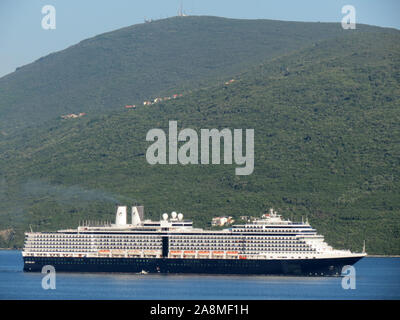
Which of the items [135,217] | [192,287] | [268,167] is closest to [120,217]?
[135,217]

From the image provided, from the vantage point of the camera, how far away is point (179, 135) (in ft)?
589

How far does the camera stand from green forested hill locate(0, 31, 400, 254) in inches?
5472

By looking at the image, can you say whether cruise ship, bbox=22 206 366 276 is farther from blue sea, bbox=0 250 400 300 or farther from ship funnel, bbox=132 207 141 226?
blue sea, bbox=0 250 400 300

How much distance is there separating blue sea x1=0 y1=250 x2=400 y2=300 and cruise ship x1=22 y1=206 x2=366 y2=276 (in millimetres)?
1922

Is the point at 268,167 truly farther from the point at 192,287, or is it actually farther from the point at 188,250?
the point at 192,287

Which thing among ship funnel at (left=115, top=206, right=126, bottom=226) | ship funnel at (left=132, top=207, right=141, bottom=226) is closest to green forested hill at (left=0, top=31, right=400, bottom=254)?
ship funnel at (left=132, top=207, right=141, bottom=226)

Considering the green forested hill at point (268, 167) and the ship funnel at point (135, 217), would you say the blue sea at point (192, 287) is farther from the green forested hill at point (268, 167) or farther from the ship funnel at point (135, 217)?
the green forested hill at point (268, 167)

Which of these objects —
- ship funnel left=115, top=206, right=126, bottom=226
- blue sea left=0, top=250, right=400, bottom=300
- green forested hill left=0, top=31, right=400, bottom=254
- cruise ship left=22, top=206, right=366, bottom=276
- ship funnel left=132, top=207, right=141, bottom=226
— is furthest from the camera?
green forested hill left=0, top=31, right=400, bottom=254

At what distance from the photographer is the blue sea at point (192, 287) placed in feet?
246

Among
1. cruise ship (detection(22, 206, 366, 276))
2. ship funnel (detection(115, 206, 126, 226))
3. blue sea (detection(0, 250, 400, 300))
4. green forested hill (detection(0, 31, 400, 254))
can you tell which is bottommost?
blue sea (detection(0, 250, 400, 300))

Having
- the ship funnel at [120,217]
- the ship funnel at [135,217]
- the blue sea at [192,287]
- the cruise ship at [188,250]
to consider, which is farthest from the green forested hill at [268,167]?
the blue sea at [192,287]
